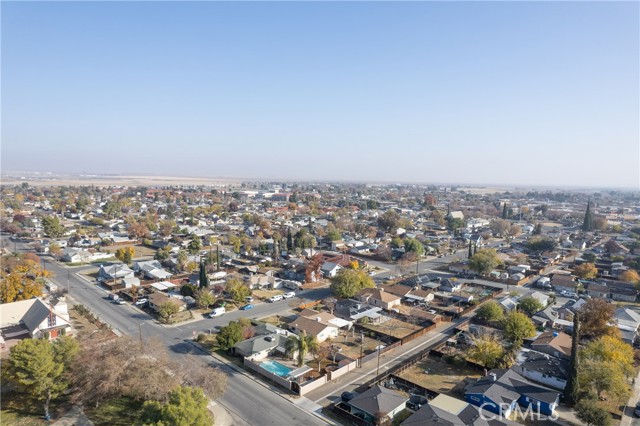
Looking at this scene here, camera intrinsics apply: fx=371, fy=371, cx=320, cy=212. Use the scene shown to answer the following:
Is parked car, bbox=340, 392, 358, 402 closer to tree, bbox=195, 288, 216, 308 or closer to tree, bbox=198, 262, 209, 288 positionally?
tree, bbox=195, 288, 216, 308

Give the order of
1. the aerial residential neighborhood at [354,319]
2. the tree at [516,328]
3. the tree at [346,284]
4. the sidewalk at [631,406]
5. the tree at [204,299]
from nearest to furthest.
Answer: the sidewalk at [631,406], the aerial residential neighborhood at [354,319], the tree at [516,328], the tree at [204,299], the tree at [346,284]

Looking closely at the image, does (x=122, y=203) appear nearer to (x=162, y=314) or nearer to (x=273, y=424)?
(x=162, y=314)

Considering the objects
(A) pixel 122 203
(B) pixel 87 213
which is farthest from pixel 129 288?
(A) pixel 122 203

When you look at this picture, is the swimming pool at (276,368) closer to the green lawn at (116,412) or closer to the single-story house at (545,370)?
the green lawn at (116,412)

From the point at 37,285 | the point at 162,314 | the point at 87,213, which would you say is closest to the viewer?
the point at 162,314

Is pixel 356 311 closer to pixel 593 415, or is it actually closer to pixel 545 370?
pixel 545 370

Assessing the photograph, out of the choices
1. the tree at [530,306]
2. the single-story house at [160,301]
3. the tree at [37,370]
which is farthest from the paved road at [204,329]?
the tree at [530,306]
